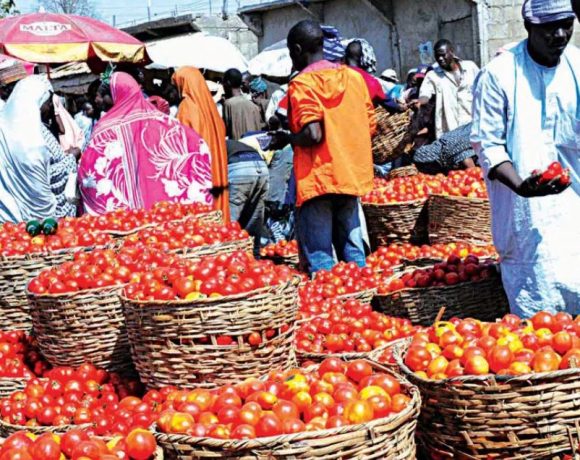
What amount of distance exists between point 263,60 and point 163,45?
5.90ft

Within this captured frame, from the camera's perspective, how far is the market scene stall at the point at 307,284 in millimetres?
2844

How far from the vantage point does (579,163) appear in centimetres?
412

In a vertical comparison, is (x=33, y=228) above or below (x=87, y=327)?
above

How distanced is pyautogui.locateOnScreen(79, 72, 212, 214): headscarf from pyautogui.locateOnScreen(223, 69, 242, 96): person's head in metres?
3.00

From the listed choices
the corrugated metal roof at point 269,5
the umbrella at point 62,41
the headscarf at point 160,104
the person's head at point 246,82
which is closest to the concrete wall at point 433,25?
the corrugated metal roof at point 269,5

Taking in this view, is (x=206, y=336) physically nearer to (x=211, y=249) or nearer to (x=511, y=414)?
(x=511, y=414)

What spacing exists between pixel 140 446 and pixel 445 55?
8070 millimetres

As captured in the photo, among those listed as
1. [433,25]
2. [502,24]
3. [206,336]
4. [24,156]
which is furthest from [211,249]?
[433,25]

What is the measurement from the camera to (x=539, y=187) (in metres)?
3.70

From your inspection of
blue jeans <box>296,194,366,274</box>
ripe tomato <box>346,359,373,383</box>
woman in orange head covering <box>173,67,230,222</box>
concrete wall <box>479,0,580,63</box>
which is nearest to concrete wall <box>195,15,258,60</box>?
concrete wall <box>479,0,580,63</box>

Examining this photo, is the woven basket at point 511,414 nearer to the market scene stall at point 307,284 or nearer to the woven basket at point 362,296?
the market scene stall at point 307,284

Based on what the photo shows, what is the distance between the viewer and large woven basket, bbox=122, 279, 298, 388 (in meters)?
3.51

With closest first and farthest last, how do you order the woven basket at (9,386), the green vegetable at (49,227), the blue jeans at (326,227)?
the woven basket at (9,386), the green vegetable at (49,227), the blue jeans at (326,227)

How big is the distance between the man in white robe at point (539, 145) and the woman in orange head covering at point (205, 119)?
14.5ft
